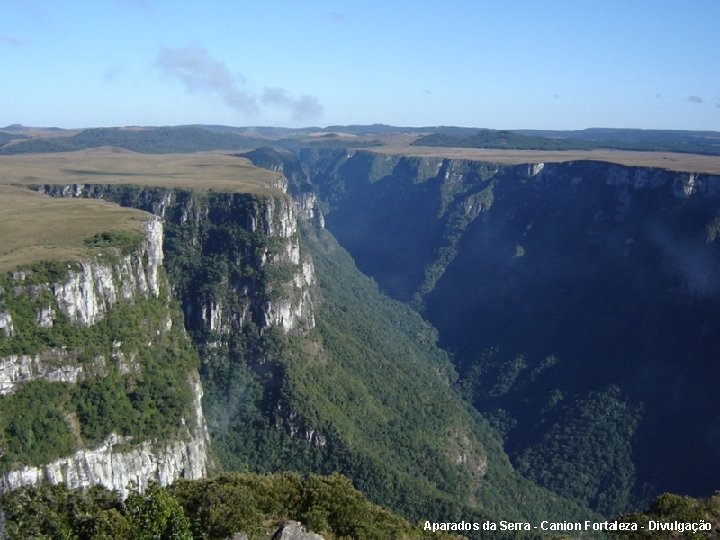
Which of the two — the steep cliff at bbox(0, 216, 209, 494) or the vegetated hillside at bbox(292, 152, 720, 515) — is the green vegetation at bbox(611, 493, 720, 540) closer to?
the steep cliff at bbox(0, 216, 209, 494)

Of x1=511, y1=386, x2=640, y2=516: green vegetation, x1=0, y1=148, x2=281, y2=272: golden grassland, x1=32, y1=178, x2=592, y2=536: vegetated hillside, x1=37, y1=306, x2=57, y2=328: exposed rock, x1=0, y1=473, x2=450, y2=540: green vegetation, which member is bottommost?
x1=511, y1=386, x2=640, y2=516: green vegetation

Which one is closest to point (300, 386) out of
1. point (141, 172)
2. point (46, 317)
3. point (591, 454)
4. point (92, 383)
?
point (92, 383)

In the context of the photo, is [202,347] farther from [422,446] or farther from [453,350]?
[453,350]

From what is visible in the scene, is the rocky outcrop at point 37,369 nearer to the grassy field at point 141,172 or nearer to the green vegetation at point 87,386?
the green vegetation at point 87,386

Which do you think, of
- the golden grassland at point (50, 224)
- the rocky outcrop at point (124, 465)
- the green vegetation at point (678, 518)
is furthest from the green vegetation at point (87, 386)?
the green vegetation at point (678, 518)

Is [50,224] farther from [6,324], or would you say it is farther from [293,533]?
[293,533]

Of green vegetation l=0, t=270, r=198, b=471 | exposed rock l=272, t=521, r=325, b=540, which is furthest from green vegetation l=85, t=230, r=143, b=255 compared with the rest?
exposed rock l=272, t=521, r=325, b=540
